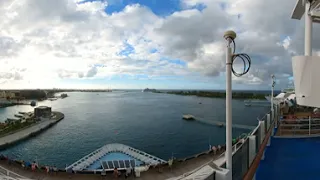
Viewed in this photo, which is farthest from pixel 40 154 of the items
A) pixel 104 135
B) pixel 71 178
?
pixel 71 178

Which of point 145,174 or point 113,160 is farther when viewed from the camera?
point 113,160

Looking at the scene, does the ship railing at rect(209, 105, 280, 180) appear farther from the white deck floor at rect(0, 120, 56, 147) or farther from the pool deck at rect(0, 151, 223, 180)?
the white deck floor at rect(0, 120, 56, 147)

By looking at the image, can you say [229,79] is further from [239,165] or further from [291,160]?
[291,160]

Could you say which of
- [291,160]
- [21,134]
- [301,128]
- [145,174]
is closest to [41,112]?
[21,134]

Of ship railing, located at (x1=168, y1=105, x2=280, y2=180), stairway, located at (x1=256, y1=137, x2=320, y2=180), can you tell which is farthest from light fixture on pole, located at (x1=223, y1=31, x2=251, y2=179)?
stairway, located at (x1=256, y1=137, x2=320, y2=180)

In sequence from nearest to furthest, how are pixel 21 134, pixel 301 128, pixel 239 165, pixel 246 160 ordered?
pixel 239 165
pixel 246 160
pixel 301 128
pixel 21 134

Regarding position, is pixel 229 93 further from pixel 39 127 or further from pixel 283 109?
pixel 39 127

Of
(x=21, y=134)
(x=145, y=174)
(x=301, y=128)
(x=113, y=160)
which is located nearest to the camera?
(x=301, y=128)
